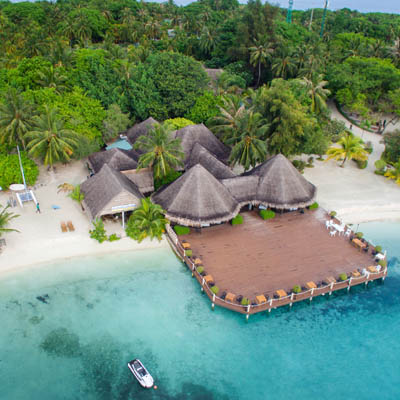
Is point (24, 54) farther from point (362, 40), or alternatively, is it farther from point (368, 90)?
point (362, 40)

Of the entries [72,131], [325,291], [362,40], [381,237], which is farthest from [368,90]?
[72,131]

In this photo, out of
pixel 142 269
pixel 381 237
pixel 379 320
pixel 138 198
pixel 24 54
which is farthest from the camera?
pixel 24 54

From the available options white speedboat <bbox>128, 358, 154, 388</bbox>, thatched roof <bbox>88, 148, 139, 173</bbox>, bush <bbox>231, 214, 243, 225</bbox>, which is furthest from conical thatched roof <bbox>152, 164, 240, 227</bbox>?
white speedboat <bbox>128, 358, 154, 388</bbox>

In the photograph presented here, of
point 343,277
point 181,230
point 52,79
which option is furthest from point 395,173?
point 52,79

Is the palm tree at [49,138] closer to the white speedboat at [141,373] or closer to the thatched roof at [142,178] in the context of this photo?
the thatched roof at [142,178]

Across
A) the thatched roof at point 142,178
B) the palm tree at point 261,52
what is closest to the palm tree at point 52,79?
the thatched roof at point 142,178

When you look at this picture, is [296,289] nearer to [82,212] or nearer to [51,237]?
[82,212]

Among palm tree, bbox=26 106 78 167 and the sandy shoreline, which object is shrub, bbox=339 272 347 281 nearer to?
the sandy shoreline
